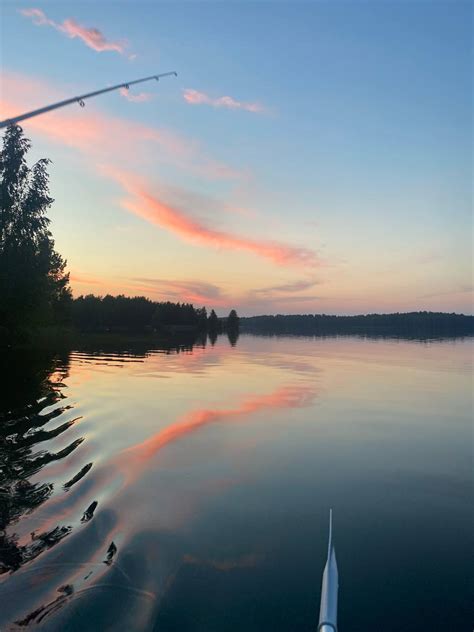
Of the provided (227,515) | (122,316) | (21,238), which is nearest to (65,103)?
(227,515)

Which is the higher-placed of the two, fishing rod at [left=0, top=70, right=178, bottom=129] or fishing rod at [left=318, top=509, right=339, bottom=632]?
fishing rod at [left=0, top=70, right=178, bottom=129]

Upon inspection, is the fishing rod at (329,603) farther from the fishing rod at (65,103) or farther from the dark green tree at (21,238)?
the dark green tree at (21,238)

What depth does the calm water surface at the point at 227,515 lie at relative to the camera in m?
6.31

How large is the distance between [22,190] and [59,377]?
24429 millimetres

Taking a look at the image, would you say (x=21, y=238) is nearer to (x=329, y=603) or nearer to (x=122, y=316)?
(x=329, y=603)

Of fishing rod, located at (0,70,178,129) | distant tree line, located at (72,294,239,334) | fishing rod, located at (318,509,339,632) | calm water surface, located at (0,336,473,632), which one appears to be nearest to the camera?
fishing rod, located at (318,509,339,632)

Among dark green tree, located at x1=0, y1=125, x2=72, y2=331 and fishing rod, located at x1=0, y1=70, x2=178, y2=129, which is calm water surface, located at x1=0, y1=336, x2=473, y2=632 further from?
dark green tree, located at x1=0, y1=125, x2=72, y2=331

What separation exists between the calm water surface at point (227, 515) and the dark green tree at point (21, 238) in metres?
22.6

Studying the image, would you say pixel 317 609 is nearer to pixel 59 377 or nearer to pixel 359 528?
pixel 359 528

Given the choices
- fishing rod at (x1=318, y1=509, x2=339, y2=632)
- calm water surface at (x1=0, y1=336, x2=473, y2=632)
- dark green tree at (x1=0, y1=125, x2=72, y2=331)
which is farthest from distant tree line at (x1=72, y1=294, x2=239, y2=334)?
fishing rod at (x1=318, y1=509, x2=339, y2=632)

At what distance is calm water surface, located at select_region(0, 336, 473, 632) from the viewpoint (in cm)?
631

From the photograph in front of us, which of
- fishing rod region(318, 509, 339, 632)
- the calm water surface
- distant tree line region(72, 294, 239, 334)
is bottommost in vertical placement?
the calm water surface

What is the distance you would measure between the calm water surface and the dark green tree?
22605 millimetres

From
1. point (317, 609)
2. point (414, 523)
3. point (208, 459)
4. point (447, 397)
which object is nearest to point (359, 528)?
point (414, 523)
